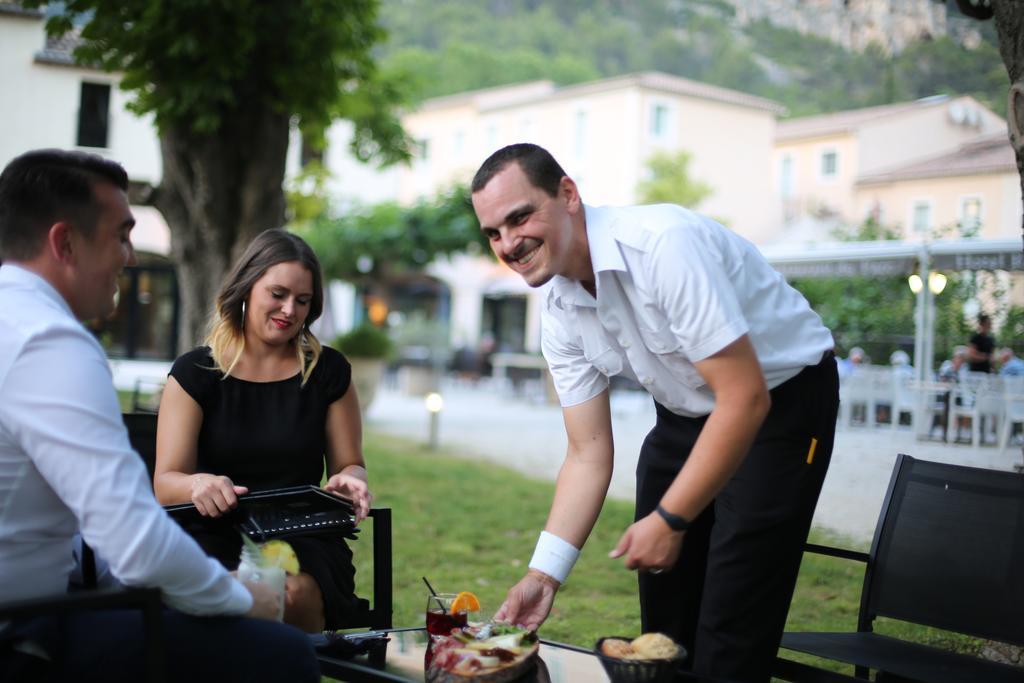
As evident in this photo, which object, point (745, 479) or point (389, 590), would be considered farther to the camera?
point (389, 590)

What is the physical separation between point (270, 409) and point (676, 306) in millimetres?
1587

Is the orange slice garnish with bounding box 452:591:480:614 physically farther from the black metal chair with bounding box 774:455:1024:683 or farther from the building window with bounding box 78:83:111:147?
the building window with bounding box 78:83:111:147

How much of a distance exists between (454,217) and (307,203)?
6.60 m

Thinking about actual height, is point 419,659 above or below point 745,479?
below

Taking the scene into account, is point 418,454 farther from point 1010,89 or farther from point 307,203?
point 1010,89

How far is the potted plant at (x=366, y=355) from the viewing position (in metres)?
14.0

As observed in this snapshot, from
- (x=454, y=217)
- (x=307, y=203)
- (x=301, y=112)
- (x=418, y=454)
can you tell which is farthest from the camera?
(x=454, y=217)

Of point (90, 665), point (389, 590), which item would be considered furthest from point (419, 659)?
point (90, 665)

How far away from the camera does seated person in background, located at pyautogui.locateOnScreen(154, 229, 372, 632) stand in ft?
9.65

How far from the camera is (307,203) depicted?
1344cm

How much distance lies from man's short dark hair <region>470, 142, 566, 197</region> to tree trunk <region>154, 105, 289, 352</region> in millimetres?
5962

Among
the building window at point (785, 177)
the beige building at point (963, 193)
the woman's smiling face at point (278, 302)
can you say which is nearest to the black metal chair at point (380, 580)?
the woman's smiling face at point (278, 302)

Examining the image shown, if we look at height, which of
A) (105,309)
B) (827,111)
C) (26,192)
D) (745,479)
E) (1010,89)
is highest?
(827,111)

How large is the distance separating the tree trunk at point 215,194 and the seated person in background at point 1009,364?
7.89 meters
